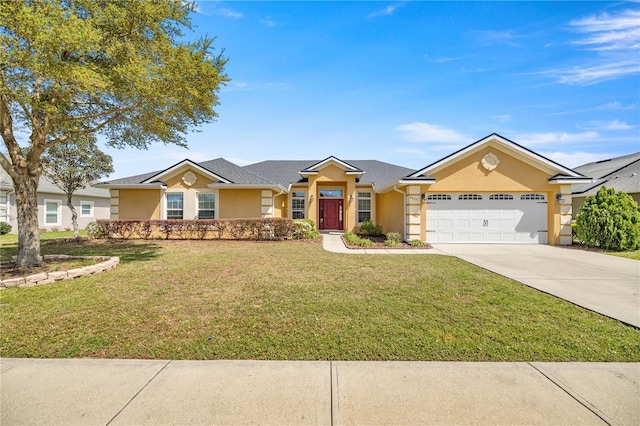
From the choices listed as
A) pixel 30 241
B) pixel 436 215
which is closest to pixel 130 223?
pixel 30 241

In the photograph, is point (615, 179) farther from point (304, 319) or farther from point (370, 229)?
point (304, 319)

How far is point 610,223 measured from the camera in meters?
11.7

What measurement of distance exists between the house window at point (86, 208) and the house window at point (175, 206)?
14.4 meters

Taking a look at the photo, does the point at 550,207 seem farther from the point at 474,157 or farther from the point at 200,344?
the point at 200,344

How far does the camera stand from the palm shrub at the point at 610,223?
1159 centimetres

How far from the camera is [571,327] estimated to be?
4074 mm

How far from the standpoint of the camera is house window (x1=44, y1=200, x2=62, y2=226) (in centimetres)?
2098

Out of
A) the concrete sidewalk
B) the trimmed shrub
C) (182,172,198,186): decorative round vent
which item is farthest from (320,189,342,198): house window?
the concrete sidewalk

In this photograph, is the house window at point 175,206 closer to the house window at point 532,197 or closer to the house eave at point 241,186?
the house eave at point 241,186

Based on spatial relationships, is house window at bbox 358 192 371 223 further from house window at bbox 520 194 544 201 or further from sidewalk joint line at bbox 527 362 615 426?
sidewalk joint line at bbox 527 362 615 426

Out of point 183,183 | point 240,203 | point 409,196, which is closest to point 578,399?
point 409,196

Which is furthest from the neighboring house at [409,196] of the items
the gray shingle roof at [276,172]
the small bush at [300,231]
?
the small bush at [300,231]

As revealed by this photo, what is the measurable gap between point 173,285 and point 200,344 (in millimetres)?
3081

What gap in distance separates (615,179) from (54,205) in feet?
137
